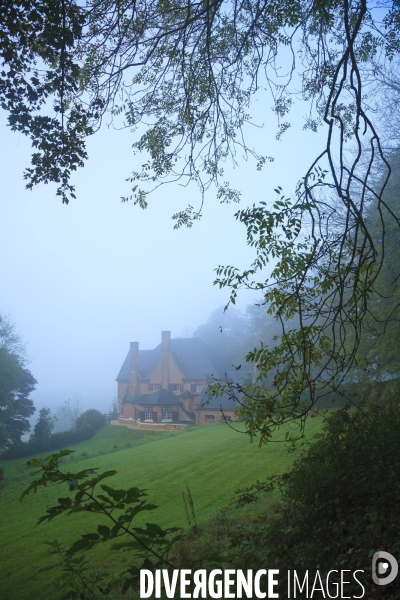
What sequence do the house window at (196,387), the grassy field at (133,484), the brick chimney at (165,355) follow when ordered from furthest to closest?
1. the brick chimney at (165,355)
2. the house window at (196,387)
3. the grassy field at (133,484)

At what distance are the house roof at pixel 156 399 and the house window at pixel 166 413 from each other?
22 cm

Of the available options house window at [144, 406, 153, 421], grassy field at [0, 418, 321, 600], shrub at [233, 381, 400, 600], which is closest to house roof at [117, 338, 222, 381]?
house window at [144, 406, 153, 421]

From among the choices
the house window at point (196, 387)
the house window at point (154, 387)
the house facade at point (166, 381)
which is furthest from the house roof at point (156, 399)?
the house window at point (196, 387)

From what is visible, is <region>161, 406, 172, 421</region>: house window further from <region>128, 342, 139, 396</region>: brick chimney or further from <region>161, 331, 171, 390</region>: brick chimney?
<region>128, 342, 139, 396</region>: brick chimney

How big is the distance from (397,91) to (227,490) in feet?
25.5

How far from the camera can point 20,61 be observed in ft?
10.4

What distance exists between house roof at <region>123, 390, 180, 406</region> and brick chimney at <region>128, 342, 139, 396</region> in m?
0.84

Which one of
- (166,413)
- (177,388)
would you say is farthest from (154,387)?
(166,413)

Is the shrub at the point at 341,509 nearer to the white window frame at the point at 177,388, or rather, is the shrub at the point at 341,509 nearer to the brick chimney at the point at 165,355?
the white window frame at the point at 177,388

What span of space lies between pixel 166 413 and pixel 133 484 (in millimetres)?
12363

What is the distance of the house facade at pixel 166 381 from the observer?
1961 cm

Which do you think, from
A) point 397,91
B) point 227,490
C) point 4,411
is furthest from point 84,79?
point 4,411

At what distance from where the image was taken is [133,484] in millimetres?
7695

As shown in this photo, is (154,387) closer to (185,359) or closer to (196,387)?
(185,359)
